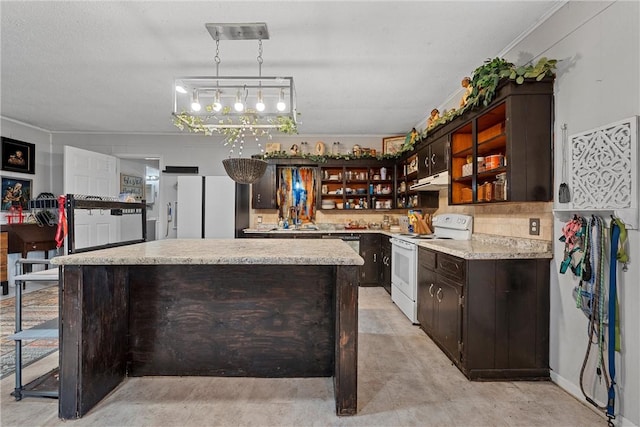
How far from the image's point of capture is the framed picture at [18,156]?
4.87m

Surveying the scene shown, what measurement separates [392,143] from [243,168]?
139 inches

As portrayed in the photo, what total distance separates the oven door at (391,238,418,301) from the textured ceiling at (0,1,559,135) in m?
1.79

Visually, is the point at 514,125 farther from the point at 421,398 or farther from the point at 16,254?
the point at 16,254

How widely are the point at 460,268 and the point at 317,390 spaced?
4.33 feet

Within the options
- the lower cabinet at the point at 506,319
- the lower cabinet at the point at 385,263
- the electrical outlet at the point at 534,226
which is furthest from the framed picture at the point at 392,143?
the lower cabinet at the point at 506,319

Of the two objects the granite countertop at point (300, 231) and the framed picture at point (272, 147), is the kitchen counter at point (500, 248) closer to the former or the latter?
the granite countertop at point (300, 231)

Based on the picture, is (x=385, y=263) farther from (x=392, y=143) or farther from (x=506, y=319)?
(x=506, y=319)

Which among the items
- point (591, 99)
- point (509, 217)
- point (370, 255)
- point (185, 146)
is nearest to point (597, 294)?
point (509, 217)

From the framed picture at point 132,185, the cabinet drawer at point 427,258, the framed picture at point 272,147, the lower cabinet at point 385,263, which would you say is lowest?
the lower cabinet at point 385,263

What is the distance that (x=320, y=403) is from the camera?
Answer: 6.54 feet

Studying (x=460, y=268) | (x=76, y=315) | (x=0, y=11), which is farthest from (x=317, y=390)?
(x=0, y=11)

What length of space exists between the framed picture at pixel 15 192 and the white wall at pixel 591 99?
6.82m

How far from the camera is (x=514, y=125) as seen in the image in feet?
7.54

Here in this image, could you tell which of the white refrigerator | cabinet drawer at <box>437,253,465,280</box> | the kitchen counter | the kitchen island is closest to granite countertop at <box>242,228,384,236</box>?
the white refrigerator
